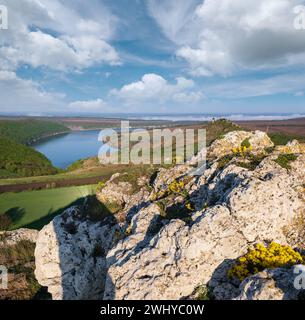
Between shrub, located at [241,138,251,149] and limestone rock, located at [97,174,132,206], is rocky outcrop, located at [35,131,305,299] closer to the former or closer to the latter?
limestone rock, located at [97,174,132,206]

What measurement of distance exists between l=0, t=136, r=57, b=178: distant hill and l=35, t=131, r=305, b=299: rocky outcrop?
207ft

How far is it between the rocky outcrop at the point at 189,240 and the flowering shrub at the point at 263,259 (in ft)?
0.75

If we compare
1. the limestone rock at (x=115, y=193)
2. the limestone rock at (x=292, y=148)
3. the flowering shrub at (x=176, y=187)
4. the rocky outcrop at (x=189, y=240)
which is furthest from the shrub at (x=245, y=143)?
the limestone rock at (x=115, y=193)

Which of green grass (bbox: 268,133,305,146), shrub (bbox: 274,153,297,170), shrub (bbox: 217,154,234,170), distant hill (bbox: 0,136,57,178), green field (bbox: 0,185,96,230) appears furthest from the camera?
distant hill (bbox: 0,136,57,178)

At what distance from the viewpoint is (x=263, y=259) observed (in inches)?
258

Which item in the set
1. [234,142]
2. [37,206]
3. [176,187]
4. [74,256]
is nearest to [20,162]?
[37,206]

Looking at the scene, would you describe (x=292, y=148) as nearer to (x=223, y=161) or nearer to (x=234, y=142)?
(x=234, y=142)

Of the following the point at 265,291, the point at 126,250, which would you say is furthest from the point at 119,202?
the point at 265,291

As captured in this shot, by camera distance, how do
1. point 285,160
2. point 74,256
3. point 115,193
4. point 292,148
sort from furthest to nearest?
point 115,193
point 292,148
point 74,256
point 285,160

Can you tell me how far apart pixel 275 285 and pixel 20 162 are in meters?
89.6

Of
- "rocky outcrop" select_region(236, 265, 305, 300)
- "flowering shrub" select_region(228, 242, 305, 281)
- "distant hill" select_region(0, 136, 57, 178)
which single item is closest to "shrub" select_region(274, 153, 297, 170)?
"flowering shrub" select_region(228, 242, 305, 281)

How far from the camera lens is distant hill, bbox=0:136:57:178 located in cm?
7338

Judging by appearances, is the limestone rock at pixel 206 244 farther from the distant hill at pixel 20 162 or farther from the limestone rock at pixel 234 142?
the distant hill at pixel 20 162
